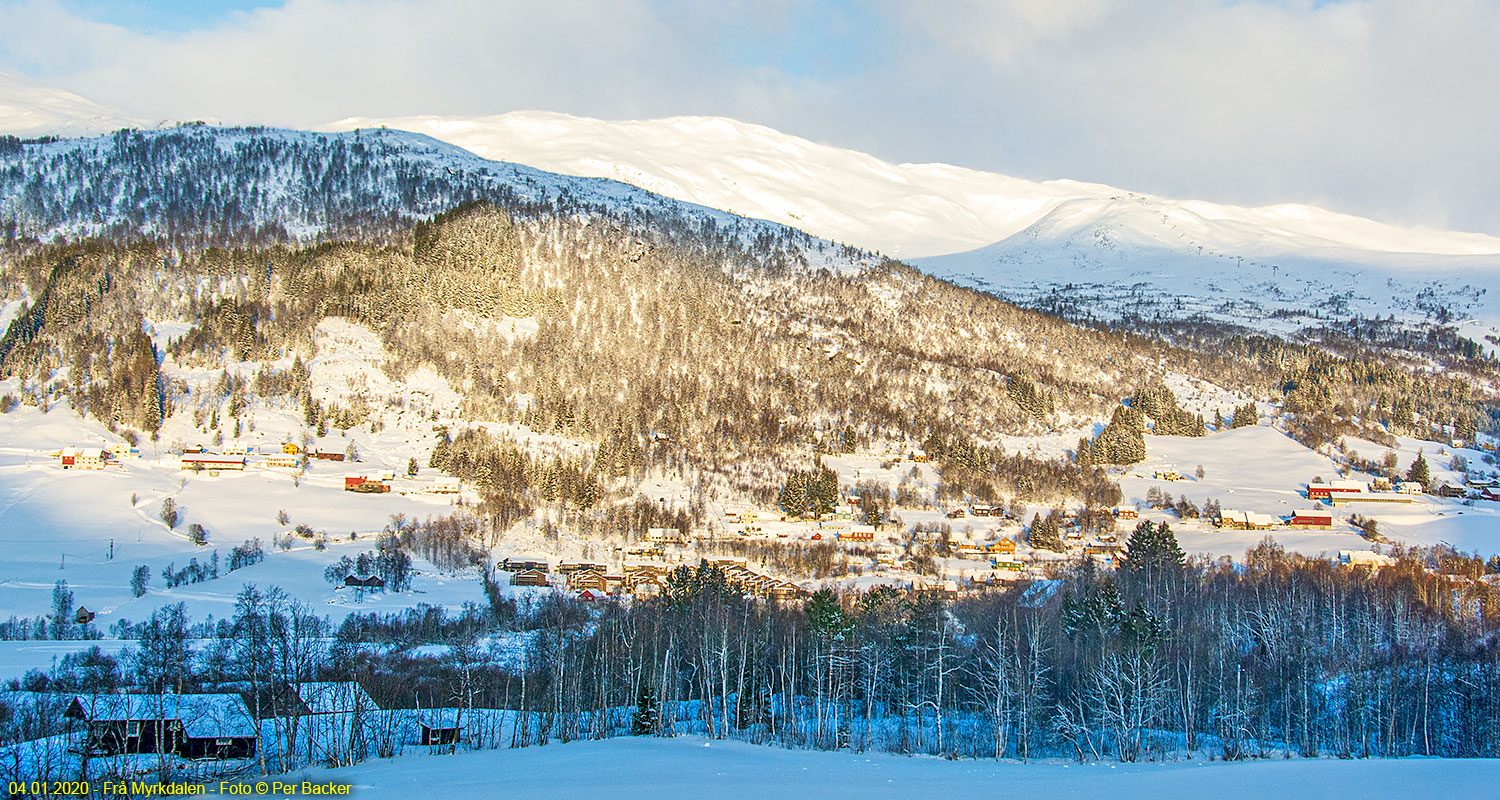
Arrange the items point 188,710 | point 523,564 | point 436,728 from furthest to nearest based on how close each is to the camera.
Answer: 1. point 523,564
2. point 436,728
3. point 188,710

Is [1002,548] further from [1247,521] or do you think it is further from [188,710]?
[188,710]

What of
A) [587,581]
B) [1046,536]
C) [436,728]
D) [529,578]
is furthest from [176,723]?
[1046,536]

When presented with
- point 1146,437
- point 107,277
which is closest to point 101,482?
point 107,277

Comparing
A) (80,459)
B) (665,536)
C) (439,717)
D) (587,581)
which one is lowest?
(587,581)

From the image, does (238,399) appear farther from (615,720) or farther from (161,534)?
(615,720)

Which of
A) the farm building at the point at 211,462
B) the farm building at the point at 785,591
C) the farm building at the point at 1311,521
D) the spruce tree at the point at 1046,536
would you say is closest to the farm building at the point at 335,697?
the farm building at the point at 785,591
